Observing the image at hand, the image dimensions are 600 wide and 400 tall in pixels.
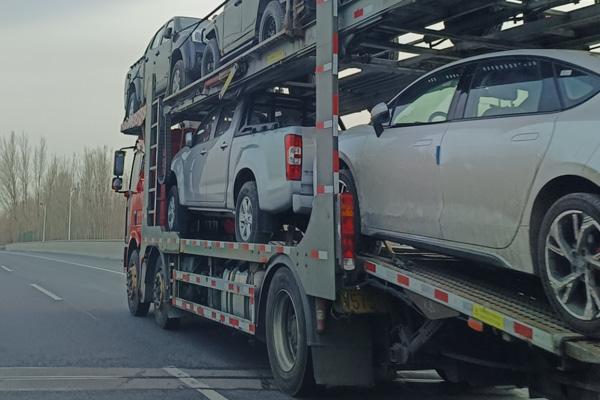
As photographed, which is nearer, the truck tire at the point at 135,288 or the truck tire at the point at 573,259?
the truck tire at the point at 573,259

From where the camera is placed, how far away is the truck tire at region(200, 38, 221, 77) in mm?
8203

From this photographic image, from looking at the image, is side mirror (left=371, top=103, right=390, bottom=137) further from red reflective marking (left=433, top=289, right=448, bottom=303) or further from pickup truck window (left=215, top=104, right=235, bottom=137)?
pickup truck window (left=215, top=104, right=235, bottom=137)

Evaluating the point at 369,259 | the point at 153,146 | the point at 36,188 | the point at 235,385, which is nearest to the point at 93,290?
the point at 153,146

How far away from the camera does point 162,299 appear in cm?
959

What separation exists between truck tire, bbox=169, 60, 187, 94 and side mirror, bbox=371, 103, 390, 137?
15.0 feet

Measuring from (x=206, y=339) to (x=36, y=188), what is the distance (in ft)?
259

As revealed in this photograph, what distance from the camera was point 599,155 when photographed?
3.35 meters

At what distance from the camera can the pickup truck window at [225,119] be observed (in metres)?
8.06

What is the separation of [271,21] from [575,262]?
440 centimetres

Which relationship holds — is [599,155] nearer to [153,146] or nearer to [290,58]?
[290,58]

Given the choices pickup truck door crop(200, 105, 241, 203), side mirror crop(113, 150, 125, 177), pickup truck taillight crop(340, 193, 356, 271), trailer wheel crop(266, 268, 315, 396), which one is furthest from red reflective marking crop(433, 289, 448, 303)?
side mirror crop(113, 150, 125, 177)

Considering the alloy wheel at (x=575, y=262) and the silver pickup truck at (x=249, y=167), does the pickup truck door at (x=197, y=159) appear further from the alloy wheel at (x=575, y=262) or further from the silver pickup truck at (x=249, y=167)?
the alloy wheel at (x=575, y=262)

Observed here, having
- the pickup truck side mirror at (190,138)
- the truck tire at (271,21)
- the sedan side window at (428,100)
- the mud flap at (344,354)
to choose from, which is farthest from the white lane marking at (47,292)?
the sedan side window at (428,100)

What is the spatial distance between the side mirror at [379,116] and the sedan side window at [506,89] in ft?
2.49
